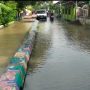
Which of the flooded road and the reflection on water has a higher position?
the flooded road

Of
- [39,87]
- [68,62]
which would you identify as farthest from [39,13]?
[39,87]

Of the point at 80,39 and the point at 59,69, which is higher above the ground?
the point at 59,69

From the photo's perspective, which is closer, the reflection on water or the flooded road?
the flooded road

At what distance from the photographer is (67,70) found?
1255 centimetres

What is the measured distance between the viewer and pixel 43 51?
17.5 m

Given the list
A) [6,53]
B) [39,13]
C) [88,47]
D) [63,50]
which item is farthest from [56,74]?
[39,13]

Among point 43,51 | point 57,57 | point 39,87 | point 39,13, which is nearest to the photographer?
point 39,87

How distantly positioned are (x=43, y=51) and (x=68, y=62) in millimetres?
3445

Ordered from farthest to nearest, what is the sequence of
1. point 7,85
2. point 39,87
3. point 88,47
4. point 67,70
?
point 88,47 < point 67,70 < point 39,87 < point 7,85

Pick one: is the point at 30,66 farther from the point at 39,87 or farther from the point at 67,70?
the point at 39,87

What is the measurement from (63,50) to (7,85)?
378 inches

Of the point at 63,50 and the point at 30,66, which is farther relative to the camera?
the point at 63,50

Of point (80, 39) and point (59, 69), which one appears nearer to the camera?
point (59, 69)

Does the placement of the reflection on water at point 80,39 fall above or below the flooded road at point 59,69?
below
